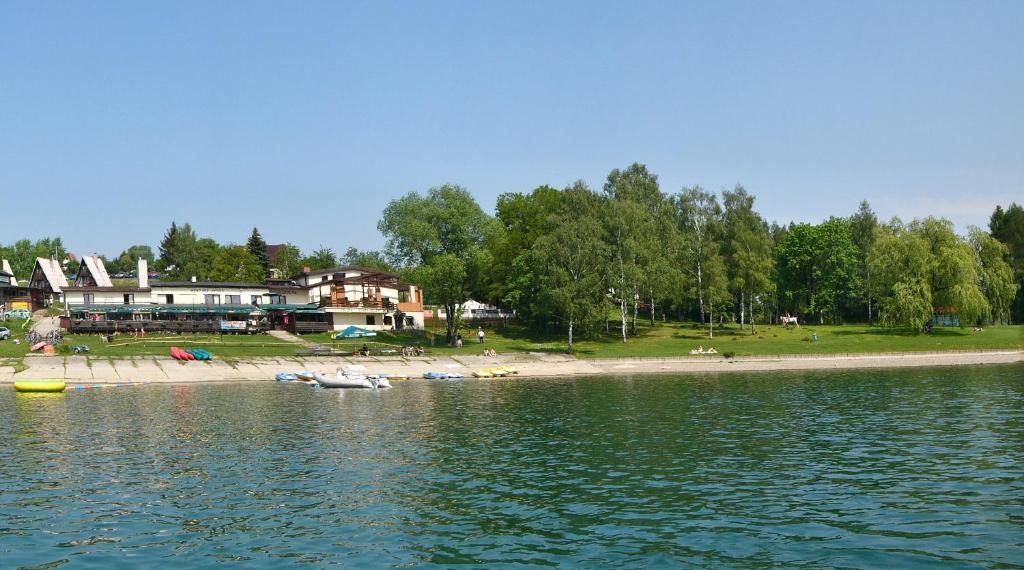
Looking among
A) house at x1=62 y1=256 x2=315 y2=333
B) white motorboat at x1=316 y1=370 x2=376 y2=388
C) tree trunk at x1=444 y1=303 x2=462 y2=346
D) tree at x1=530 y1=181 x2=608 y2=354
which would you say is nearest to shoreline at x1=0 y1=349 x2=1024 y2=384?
tree at x1=530 y1=181 x2=608 y2=354

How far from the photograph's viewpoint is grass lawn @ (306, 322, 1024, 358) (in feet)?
315

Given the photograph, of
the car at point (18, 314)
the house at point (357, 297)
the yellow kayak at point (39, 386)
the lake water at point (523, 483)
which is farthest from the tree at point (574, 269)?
the car at point (18, 314)

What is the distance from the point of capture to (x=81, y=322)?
10388 centimetres

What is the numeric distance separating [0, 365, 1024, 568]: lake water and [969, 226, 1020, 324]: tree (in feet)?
183

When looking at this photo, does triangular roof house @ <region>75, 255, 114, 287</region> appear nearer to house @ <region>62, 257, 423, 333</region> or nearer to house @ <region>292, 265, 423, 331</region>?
house @ <region>62, 257, 423, 333</region>

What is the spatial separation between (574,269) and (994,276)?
56.4 m

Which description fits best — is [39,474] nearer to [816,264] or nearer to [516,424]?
[516,424]

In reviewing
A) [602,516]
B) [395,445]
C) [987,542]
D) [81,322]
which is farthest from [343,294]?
[987,542]

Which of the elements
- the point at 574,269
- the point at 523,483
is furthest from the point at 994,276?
the point at 523,483

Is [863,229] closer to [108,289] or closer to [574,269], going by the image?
[574,269]

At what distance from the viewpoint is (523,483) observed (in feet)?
106

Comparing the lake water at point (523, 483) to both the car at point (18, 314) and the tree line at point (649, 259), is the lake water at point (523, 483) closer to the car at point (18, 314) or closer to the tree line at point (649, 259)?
the tree line at point (649, 259)

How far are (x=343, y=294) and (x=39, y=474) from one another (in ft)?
284

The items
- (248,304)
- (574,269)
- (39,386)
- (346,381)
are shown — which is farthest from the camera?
(248,304)
